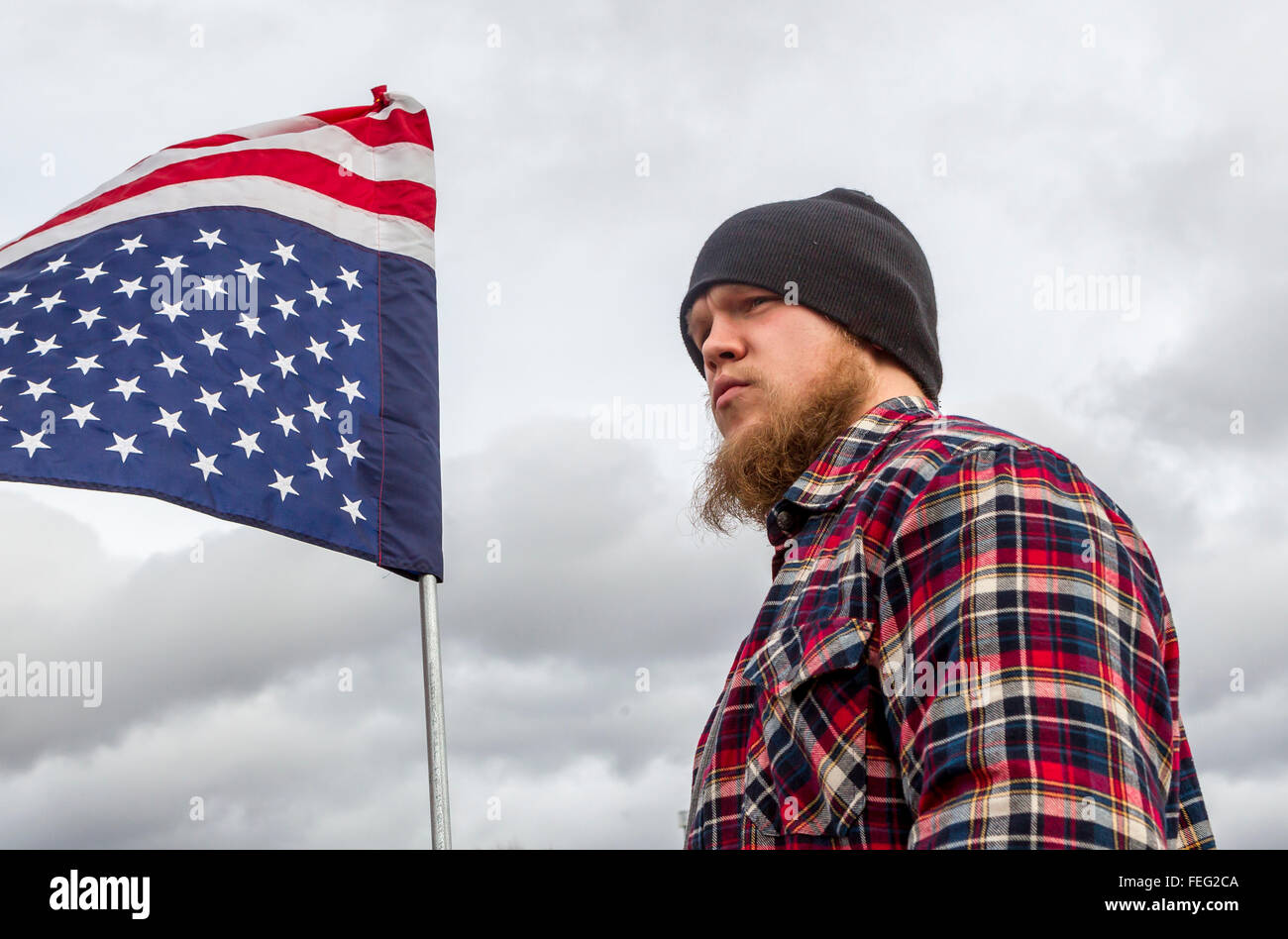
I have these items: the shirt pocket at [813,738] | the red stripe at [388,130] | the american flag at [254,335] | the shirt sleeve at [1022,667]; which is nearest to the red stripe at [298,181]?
Result: the american flag at [254,335]

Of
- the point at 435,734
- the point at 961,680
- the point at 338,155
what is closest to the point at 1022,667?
the point at 961,680

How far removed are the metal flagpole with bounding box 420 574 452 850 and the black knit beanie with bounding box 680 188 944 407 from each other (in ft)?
5.64

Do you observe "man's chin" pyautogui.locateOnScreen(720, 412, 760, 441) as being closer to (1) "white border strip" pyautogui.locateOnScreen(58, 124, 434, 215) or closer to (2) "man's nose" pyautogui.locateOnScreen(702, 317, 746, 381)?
(2) "man's nose" pyautogui.locateOnScreen(702, 317, 746, 381)

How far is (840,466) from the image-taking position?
268 centimetres

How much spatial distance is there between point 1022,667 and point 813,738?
1.46 feet

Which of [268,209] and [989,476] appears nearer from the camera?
[989,476]

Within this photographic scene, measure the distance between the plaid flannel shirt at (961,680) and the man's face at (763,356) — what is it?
705 millimetres

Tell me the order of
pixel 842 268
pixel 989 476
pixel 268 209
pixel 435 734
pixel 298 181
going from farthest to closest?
pixel 298 181, pixel 268 209, pixel 435 734, pixel 842 268, pixel 989 476

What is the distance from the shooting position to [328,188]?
233 inches

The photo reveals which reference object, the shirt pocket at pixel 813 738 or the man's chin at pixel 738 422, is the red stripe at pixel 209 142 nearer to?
the man's chin at pixel 738 422

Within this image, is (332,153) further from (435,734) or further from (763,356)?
(763,356)

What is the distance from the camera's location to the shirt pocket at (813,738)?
2068 mm
